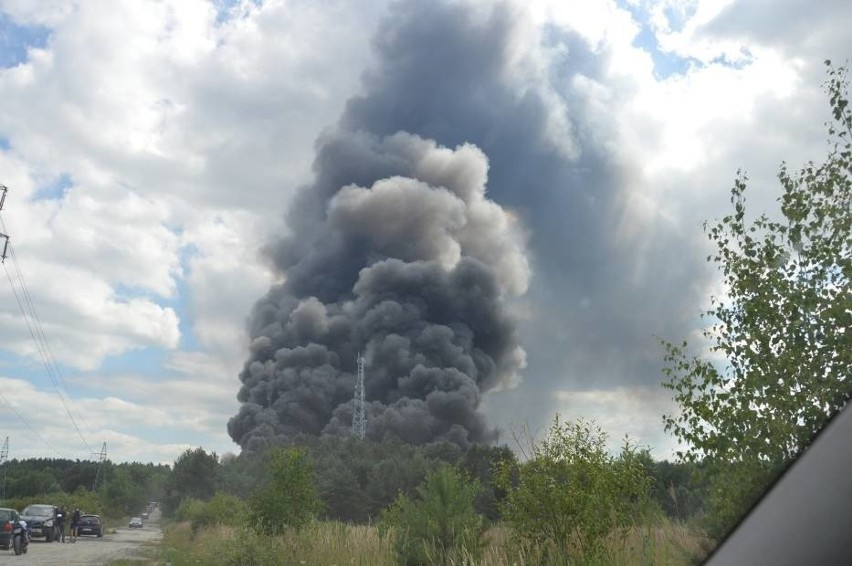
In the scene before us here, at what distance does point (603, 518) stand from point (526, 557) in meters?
1.17

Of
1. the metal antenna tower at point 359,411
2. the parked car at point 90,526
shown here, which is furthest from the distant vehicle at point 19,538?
the metal antenna tower at point 359,411

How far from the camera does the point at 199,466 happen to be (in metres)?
82.3

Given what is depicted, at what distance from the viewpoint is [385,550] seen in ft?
47.2

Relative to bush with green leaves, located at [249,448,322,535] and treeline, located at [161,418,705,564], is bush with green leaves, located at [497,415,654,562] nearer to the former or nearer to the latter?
treeline, located at [161,418,705,564]

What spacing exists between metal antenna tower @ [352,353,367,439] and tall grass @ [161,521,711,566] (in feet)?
188

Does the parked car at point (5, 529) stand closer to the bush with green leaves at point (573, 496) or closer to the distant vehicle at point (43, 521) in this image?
the distant vehicle at point (43, 521)


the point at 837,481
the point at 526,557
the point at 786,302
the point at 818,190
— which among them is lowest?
the point at 526,557

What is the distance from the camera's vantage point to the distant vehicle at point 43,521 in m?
36.6

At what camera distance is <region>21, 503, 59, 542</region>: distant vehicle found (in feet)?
120

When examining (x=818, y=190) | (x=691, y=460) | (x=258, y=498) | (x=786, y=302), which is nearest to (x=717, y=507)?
(x=691, y=460)

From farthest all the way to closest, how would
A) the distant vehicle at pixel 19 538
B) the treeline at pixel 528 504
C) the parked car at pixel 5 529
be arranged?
the parked car at pixel 5 529
the distant vehicle at pixel 19 538
the treeline at pixel 528 504

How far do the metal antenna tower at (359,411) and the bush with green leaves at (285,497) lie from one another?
2396 inches

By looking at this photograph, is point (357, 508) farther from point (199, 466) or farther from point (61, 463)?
point (61, 463)

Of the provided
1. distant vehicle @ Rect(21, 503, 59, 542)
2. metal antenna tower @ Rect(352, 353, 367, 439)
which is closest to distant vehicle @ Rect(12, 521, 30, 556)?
distant vehicle @ Rect(21, 503, 59, 542)
